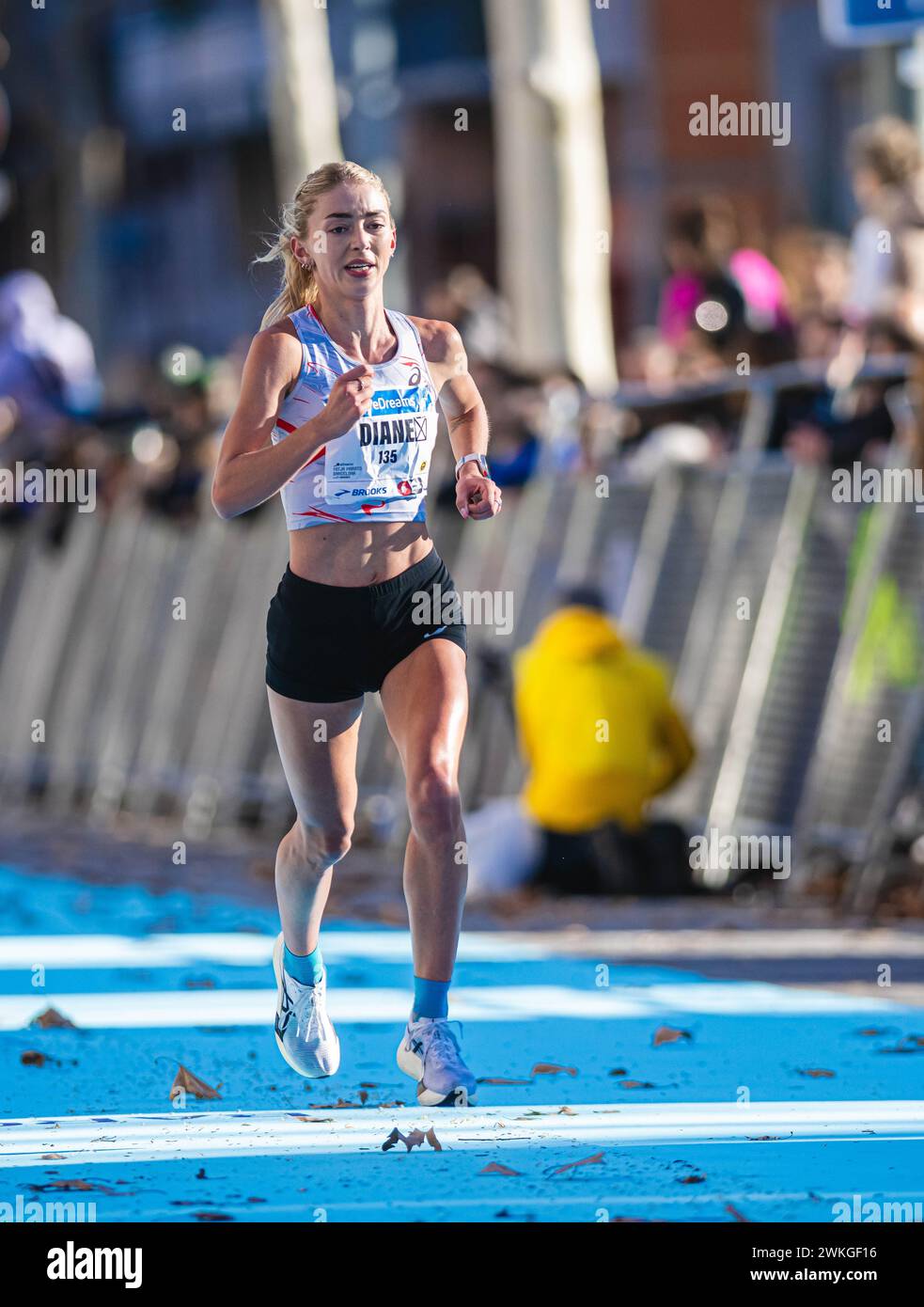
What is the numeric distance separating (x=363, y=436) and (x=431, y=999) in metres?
1.26

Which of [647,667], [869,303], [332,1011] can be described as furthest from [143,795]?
[332,1011]

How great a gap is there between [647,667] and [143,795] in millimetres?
5336

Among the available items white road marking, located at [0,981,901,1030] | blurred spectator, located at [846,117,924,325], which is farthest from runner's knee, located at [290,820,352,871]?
blurred spectator, located at [846,117,924,325]

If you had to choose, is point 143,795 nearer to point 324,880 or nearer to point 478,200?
point 324,880

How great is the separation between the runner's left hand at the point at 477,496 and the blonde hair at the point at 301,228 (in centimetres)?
54

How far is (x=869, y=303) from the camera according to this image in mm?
11539

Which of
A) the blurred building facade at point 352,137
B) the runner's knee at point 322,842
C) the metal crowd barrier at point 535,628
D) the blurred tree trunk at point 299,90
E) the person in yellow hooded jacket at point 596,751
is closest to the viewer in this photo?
the runner's knee at point 322,842

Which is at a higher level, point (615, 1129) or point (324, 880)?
point (324, 880)

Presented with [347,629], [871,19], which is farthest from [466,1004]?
[871,19]

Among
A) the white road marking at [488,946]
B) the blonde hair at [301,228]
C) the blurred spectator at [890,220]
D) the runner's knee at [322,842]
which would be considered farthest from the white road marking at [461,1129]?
the blurred spectator at [890,220]

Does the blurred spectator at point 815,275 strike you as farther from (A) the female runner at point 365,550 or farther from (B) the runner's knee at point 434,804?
(B) the runner's knee at point 434,804

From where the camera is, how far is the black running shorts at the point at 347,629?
20.6 feet

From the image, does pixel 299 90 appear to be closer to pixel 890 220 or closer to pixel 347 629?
pixel 890 220

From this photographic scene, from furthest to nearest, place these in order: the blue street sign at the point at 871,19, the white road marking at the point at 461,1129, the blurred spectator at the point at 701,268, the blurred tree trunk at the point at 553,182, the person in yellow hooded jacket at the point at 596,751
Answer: the blurred tree trunk at the point at 553,182
the blurred spectator at the point at 701,268
the person in yellow hooded jacket at the point at 596,751
the blue street sign at the point at 871,19
the white road marking at the point at 461,1129
